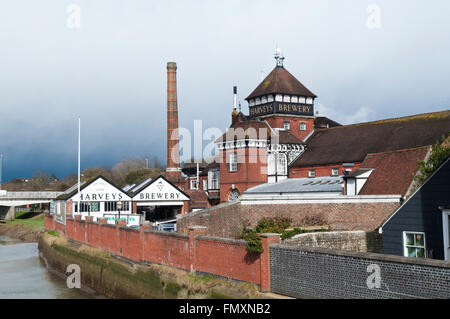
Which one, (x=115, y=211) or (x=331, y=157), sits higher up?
(x=331, y=157)

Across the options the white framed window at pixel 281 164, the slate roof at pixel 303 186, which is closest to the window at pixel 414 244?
the slate roof at pixel 303 186

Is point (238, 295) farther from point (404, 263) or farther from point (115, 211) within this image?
point (115, 211)

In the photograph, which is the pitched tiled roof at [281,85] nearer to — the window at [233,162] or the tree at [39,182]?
the window at [233,162]

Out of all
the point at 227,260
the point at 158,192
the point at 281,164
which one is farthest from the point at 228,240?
the point at 158,192

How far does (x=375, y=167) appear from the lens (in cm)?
2966

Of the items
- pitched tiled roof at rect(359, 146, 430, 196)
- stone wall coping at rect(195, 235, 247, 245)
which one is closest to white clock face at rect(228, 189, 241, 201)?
pitched tiled roof at rect(359, 146, 430, 196)

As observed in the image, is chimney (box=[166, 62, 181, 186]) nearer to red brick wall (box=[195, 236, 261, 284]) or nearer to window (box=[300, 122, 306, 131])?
window (box=[300, 122, 306, 131])

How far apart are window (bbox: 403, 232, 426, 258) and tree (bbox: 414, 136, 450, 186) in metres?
3.43

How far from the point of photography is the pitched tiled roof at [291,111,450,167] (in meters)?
38.6

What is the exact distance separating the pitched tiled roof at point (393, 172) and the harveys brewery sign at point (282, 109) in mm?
20890

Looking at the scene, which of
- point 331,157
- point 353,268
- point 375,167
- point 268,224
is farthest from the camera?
point 331,157
